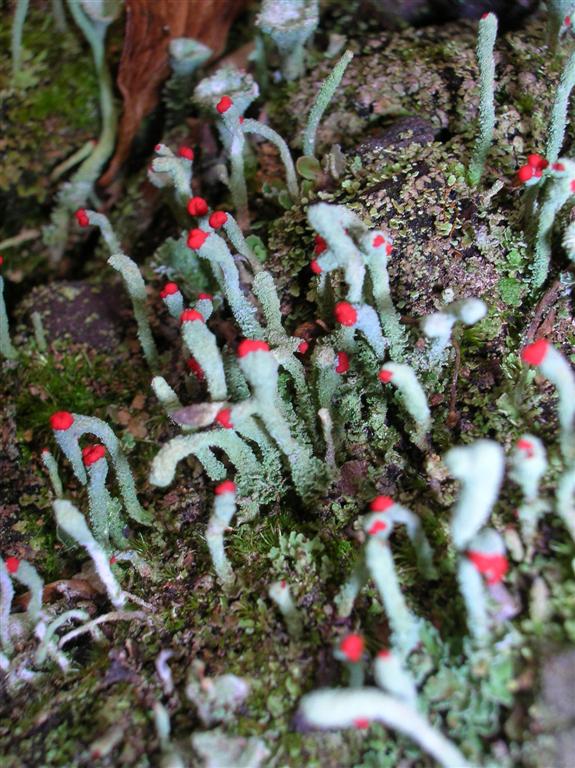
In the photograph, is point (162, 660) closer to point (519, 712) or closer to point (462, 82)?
point (519, 712)

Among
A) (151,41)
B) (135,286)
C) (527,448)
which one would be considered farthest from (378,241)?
(151,41)

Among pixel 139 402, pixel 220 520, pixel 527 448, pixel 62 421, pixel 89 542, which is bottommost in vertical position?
pixel 139 402

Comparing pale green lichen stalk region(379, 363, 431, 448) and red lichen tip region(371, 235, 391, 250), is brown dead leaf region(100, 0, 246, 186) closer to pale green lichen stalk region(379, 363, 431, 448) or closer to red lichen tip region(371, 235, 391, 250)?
red lichen tip region(371, 235, 391, 250)

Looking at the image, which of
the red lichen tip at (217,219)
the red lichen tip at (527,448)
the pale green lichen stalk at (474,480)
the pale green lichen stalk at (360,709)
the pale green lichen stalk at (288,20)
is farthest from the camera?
the pale green lichen stalk at (288,20)

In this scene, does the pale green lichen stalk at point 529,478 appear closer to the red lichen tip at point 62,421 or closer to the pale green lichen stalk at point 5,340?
the red lichen tip at point 62,421

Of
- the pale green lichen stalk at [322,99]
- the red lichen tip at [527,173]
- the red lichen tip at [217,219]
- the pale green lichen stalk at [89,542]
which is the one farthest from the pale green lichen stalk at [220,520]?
the pale green lichen stalk at [322,99]

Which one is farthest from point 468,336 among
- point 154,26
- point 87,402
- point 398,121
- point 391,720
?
point 154,26

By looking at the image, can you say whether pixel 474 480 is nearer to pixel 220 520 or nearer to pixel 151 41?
pixel 220 520
